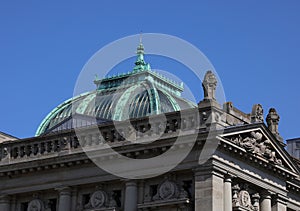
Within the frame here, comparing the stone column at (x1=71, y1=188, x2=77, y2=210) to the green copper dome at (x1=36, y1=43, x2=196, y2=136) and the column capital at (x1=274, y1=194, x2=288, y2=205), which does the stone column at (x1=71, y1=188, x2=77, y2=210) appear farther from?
the column capital at (x1=274, y1=194, x2=288, y2=205)

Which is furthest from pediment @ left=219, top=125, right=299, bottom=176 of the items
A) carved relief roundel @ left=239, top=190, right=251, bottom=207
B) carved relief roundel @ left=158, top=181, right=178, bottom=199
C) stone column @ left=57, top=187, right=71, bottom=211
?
stone column @ left=57, top=187, right=71, bottom=211

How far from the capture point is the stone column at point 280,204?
45.9 m

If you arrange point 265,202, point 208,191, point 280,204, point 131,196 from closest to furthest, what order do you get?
point 208,191, point 131,196, point 265,202, point 280,204

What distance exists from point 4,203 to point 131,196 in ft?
28.3

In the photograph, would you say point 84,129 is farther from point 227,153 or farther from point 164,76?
point 164,76

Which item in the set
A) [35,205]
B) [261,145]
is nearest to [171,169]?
[261,145]

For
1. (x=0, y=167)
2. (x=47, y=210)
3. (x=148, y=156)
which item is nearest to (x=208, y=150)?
(x=148, y=156)

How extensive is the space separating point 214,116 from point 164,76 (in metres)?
22.3

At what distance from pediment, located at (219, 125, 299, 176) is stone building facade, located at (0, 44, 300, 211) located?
2.3 inches

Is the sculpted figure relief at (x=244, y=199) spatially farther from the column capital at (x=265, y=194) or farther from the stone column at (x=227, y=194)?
the stone column at (x=227, y=194)

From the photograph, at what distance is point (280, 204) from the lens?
46.3 metres

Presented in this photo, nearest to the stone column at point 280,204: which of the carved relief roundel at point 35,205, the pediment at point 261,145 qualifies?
the pediment at point 261,145

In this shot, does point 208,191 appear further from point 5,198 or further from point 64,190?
point 5,198

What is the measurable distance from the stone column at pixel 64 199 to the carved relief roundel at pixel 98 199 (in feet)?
4.92
